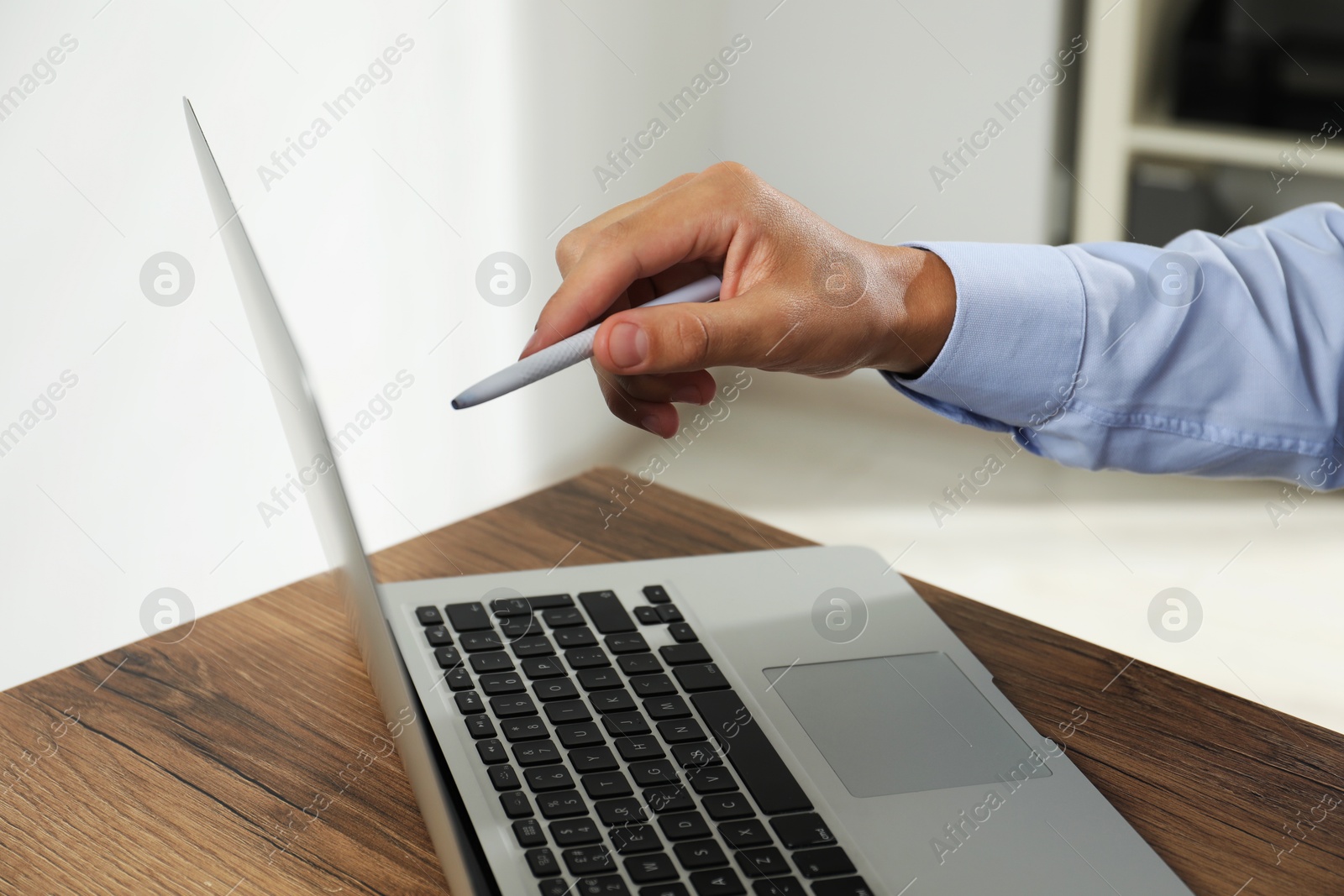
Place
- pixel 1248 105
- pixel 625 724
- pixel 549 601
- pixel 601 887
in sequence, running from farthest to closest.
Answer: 1. pixel 1248 105
2. pixel 549 601
3. pixel 625 724
4. pixel 601 887

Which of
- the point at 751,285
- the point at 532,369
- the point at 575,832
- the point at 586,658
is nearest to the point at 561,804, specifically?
the point at 575,832

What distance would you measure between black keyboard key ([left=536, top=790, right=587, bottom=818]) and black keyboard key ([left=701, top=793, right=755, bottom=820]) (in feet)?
0.18

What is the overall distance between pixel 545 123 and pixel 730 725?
1.93 meters

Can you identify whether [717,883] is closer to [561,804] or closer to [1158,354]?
[561,804]

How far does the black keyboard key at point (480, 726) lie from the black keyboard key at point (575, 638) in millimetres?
75

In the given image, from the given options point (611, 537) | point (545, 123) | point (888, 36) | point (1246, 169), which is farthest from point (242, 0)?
point (1246, 169)

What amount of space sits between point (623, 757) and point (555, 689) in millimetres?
64

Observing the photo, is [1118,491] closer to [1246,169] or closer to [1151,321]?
[1246,169]

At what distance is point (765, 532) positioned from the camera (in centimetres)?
81

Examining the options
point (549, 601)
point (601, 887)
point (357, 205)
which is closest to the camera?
point (601, 887)

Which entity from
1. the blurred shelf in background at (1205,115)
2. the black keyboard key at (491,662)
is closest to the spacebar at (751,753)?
the black keyboard key at (491,662)

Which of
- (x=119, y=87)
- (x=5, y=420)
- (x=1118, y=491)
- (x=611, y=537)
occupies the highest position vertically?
(x=119, y=87)

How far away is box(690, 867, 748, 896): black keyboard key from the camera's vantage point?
0.44 meters

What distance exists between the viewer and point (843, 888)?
449 mm
